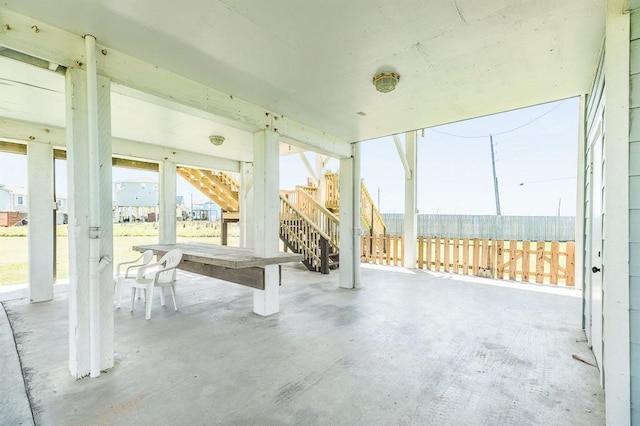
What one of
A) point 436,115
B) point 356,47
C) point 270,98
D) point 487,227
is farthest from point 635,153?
point 487,227

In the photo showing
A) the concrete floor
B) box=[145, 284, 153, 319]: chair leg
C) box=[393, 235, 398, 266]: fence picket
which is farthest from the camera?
box=[393, 235, 398, 266]: fence picket

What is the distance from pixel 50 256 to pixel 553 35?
6753 mm

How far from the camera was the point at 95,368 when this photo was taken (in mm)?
2307

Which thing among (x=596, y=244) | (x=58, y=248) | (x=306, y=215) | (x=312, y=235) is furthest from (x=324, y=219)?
(x=58, y=248)

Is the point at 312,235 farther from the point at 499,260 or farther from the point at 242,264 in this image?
the point at 499,260

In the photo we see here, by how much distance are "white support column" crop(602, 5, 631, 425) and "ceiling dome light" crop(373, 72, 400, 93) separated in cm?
146

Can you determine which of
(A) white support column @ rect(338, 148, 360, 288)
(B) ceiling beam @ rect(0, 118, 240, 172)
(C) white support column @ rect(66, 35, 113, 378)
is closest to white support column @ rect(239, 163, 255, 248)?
(B) ceiling beam @ rect(0, 118, 240, 172)

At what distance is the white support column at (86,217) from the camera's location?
224cm

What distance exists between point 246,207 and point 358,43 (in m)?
5.51

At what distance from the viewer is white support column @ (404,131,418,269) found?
7.08 meters

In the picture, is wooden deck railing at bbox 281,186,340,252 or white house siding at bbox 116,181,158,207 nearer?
wooden deck railing at bbox 281,186,340,252

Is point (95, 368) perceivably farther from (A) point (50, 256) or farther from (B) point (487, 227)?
(B) point (487, 227)

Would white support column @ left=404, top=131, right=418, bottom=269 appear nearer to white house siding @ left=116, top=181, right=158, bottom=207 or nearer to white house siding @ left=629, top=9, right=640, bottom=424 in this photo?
white house siding @ left=629, top=9, right=640, bottom=424

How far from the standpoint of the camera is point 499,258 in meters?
5.96
